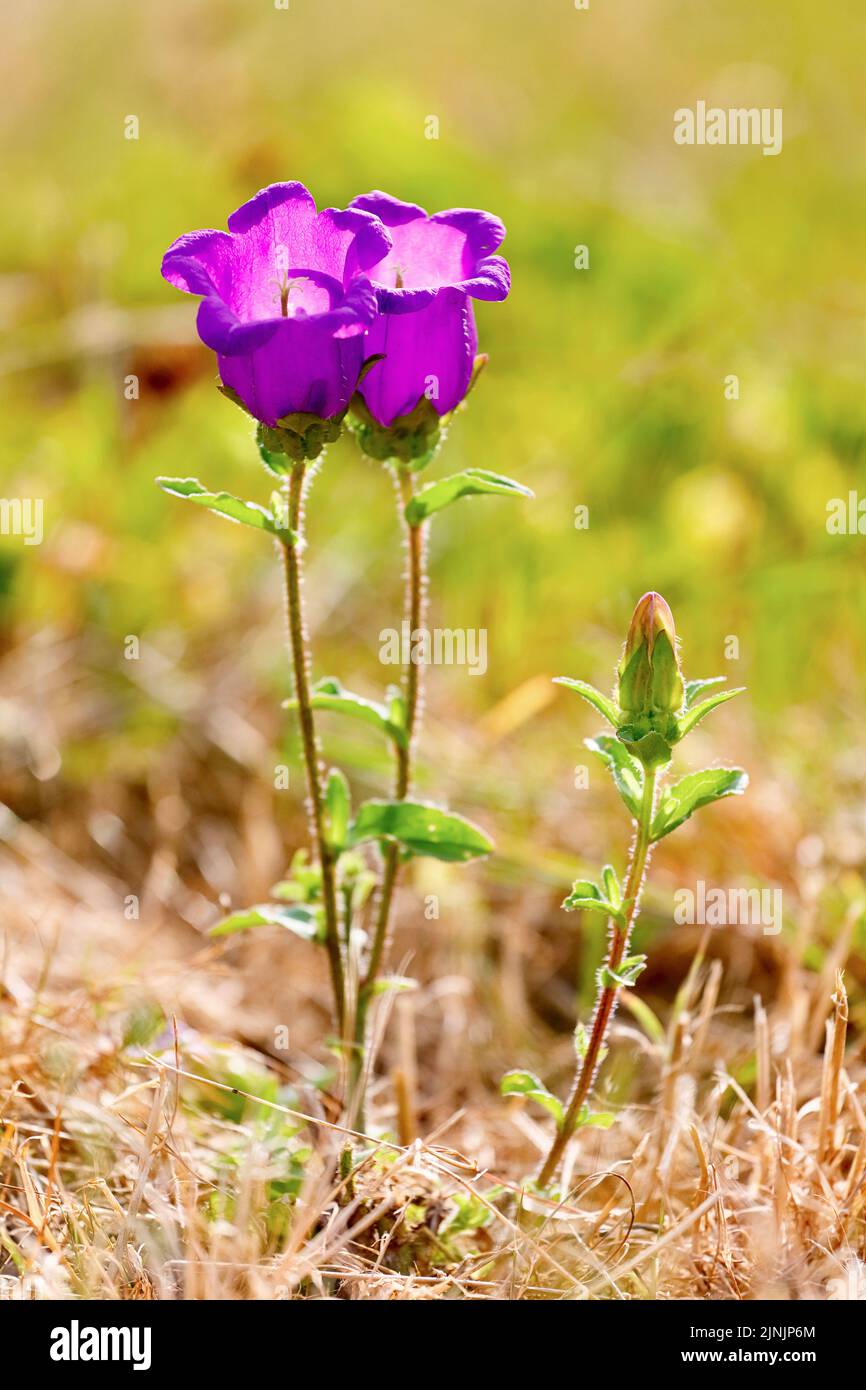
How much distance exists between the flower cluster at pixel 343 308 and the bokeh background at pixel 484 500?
3.29ft

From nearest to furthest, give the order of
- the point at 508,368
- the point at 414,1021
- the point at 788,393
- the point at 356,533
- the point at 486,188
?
the point at 414,1021 → the point at 356,533 → the point at 788,393 → the point at 508,368 → the point at 486,188

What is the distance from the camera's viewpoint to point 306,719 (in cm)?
173

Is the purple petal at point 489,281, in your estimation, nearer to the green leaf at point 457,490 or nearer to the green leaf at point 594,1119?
the green leaf at point 457,490

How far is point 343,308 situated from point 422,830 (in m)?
0.69

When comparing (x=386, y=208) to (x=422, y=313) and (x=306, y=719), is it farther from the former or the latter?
(x=306, y=719)

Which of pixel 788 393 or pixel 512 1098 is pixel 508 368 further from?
pixel 512 1098

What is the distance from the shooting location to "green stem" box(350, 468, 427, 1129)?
5.77 feet

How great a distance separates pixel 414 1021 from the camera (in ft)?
8.18

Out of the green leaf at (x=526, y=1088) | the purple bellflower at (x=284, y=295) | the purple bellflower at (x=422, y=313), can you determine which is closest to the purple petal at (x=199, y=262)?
the purple bellflower at (x=284, y=295)

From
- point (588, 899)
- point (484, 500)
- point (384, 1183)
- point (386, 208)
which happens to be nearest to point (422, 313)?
point (386, 208)

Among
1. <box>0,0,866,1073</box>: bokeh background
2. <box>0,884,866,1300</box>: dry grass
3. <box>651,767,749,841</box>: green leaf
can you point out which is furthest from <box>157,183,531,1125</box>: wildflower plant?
<box>0,0,866,1073</box>: bokeh background

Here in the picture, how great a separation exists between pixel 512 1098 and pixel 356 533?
176 cm

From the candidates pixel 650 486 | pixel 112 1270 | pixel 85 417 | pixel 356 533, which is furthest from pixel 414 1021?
pixel 85 417

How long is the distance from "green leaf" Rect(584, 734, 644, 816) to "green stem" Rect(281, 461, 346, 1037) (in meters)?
0.36
